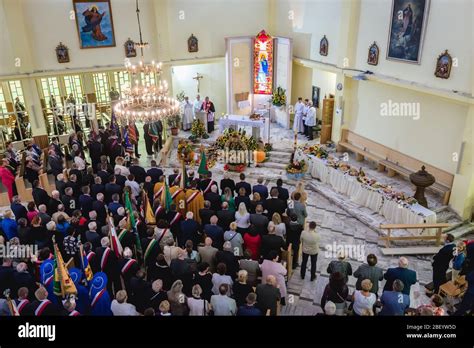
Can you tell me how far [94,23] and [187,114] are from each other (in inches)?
194

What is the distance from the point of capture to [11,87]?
16.8 metres

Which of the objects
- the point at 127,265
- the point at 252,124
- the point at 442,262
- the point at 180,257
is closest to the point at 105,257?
the point at 127,265

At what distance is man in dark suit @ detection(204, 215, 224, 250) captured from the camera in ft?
26.3

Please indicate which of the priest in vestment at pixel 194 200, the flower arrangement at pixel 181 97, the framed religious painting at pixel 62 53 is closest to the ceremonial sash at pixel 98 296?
the priest in vestment at pixel 194 200

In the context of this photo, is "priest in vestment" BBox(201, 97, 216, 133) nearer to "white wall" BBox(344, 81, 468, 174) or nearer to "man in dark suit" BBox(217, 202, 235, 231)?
"white wall" BBox(344, 81, 468, 174)

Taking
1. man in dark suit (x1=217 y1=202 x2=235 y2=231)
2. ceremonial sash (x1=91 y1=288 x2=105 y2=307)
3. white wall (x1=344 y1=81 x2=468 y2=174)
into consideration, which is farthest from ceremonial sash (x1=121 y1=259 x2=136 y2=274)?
white wall (x1=344 y1=81 x2=468 y2=174)

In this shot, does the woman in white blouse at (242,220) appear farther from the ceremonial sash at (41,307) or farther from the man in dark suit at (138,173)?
the ceremonial sash at (41,307)

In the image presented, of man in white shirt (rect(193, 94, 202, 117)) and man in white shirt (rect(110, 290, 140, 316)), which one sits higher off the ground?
man in white shirt (rect(193, 94, 202, 117))

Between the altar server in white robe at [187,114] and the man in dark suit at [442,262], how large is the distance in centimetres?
1175

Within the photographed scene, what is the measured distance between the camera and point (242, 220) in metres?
8.52

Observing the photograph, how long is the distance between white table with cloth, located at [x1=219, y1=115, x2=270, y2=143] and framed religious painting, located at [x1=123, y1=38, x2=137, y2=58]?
4353 mm

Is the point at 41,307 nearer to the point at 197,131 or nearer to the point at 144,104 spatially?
the point at 144,104

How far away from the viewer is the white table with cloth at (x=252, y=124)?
49.2 ft

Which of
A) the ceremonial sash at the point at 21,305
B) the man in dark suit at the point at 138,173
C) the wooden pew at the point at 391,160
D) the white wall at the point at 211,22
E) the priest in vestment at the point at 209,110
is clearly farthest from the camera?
the priest in vestment at the point at 209,110
